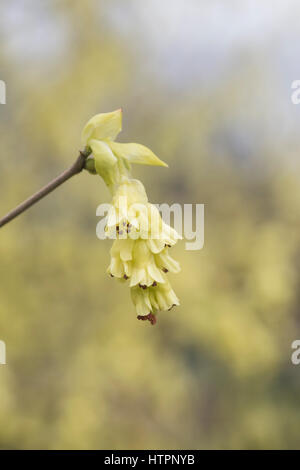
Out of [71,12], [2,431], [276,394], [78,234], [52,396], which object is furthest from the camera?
[71,12]

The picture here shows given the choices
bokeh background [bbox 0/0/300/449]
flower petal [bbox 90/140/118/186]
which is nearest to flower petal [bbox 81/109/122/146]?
flower petal [bbox 90/140/118/186]

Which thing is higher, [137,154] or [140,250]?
[137,154]

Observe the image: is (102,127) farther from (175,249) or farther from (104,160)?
(175,249)

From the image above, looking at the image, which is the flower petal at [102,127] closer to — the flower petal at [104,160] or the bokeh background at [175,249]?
the flower petal at [104,160]

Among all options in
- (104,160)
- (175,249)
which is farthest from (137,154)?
(175,249)

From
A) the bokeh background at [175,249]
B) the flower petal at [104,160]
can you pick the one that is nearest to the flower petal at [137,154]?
the flower petal at [104,160]

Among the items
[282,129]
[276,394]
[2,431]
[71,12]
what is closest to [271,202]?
[282,129]

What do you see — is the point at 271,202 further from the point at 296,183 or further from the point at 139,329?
the point at 139,329
